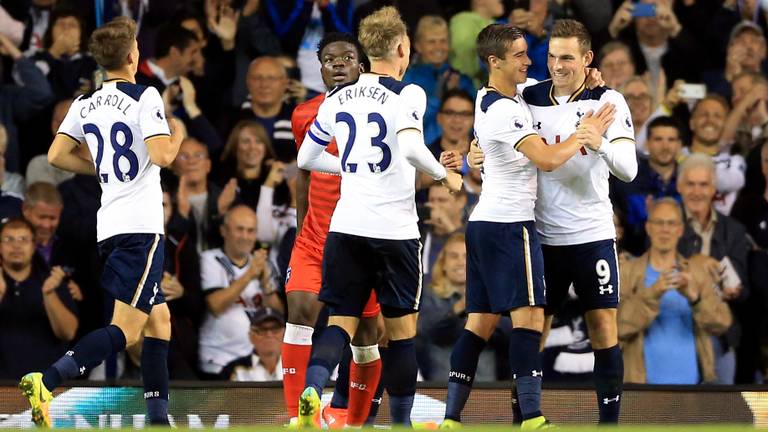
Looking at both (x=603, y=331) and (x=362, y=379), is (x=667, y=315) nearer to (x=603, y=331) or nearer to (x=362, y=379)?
(x=603, y=331)

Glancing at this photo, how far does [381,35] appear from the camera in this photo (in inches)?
320

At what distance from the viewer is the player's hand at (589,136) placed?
26.8 feet

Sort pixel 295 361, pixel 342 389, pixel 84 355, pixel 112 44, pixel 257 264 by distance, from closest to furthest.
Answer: pixel 84 355
pixel 112 44
pixel 295 361
pixel 342 389
pixel 257 264

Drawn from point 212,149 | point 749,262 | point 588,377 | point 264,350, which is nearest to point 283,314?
point 264,350

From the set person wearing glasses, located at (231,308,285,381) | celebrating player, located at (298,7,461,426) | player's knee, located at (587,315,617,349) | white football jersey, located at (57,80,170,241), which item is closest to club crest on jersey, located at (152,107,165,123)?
white football jersey, located at (57,80,170,241)

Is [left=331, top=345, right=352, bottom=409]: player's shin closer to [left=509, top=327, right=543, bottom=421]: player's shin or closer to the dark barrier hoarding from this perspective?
the dark barrier hoarding

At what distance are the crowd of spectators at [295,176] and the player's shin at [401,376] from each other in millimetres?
3057

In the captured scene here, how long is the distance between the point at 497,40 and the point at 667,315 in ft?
13.6

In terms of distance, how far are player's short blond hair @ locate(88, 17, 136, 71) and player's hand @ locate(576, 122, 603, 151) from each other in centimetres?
262

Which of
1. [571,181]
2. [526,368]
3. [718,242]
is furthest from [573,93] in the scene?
[718,242]

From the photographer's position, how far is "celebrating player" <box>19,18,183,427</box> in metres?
8.47

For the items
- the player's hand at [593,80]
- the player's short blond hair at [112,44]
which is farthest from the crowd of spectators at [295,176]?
the player's hand at [593,80]

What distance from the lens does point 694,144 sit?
1305 centimetres

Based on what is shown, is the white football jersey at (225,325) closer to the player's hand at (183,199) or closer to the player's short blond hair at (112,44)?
the player's hand at (183,199)
